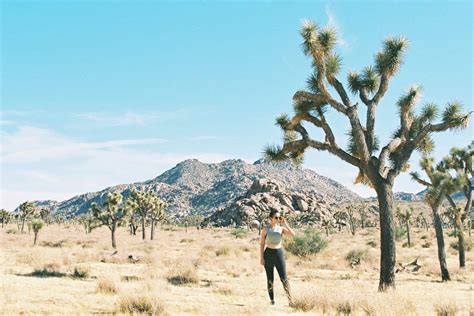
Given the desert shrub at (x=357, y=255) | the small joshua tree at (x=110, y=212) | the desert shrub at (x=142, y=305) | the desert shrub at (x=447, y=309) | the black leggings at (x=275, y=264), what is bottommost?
the desert shrub at (x=357, y=255)

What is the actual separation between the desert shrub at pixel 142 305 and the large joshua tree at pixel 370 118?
610 centimetres

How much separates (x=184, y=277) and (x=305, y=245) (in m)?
9.79

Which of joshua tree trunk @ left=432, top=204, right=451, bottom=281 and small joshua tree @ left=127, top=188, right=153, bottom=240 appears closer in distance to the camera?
joshua tree trunk @ left=432, top=204, right=451, bottom=281

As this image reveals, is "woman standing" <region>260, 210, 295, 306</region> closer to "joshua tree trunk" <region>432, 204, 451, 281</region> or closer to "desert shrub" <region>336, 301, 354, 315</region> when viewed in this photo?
"desert shrub" <region>336, 301, 354, 315</region>

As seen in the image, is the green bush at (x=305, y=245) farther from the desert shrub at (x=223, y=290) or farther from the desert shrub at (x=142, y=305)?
the desert shrub at (x=142, y=305)

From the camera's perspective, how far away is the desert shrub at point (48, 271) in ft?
39.4

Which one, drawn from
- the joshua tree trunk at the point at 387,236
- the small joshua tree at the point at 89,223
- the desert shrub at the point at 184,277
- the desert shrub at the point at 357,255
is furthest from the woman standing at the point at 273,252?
the small joshua tree at the point at 89,223

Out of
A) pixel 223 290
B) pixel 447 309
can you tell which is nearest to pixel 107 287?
pixel 223 290

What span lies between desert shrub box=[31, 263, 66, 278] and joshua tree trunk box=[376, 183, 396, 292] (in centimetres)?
865

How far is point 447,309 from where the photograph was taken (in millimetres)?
6801

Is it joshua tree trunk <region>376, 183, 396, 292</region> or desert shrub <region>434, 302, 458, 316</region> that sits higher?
joshua tree trunk <region>376, 183, 396, 292</region>

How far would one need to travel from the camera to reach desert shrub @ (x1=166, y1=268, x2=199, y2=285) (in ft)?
37.6

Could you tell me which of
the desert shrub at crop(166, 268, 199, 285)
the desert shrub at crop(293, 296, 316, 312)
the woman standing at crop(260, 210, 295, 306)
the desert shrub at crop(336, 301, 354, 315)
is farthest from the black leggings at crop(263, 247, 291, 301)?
the desert shrub at crop(166, 268, 199, 285)

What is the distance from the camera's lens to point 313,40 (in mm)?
11461
